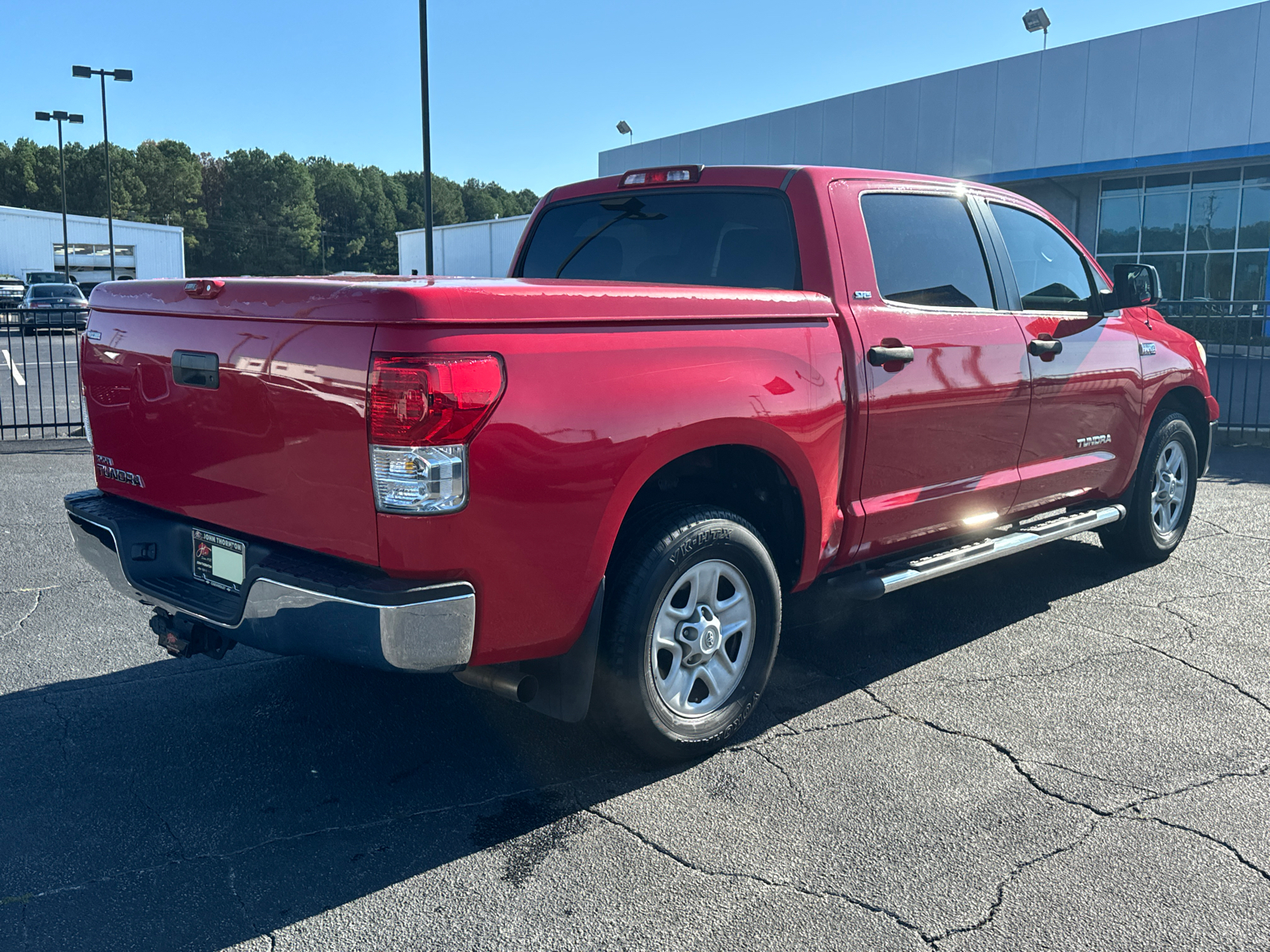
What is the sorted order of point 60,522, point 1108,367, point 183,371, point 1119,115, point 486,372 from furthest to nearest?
point 1119,115 → point 60,522 → point 1108,367 → point 183,371 → point 486,372

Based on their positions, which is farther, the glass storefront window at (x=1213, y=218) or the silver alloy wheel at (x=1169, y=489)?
the glass storefront window at (x=1213, y=218)

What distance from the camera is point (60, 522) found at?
6957 millimetres

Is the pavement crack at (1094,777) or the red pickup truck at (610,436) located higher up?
the red pickup truck at (610,436)

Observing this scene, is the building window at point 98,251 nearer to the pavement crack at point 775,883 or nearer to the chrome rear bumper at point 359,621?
the chrome rear bumper at point 359,621

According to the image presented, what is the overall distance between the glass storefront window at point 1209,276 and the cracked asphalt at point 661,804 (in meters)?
22.6

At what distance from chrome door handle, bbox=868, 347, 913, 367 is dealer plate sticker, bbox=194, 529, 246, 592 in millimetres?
2296

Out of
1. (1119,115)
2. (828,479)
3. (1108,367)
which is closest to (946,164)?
(1119,115)

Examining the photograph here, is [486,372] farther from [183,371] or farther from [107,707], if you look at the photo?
[107,707]

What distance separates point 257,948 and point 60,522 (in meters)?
5.31

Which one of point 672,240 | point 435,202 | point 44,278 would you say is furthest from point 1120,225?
point 435,202

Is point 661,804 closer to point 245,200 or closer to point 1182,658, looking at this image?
point 1182,658

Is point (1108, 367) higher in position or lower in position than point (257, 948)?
higher

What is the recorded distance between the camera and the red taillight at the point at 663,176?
14.6 feet

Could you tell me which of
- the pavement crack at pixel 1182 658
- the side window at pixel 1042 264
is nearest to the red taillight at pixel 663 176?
the side window at pixel 1042 264
